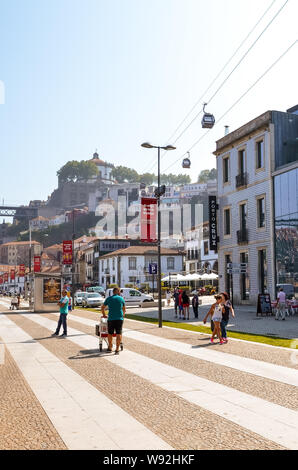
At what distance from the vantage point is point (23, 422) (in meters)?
6.12

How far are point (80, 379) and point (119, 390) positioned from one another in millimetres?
1258

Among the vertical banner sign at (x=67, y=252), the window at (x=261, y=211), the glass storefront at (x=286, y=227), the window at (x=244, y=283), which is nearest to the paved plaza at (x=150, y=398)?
the glass storefront at (x=286, y=227)

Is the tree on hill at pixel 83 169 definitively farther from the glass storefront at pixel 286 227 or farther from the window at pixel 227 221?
the glass storefront at pixel 286 227

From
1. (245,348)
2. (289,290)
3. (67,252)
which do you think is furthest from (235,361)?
(67,252)

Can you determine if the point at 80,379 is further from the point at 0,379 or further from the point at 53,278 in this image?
the point at 53,278

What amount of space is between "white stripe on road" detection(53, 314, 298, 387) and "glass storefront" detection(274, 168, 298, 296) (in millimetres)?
15167

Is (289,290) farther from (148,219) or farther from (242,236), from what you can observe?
(148,219)

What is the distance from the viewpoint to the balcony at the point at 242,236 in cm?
3447

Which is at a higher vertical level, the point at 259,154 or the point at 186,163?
the point at 259,154

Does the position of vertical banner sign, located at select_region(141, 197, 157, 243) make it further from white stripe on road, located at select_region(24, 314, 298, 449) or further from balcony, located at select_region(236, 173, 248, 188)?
white stripe on road, located at select_region(24, 314, 298, 449)

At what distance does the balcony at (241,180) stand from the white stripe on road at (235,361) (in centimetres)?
2129

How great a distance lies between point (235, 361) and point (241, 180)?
25.6 m

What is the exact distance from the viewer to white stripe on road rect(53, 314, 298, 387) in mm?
9254
